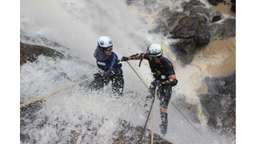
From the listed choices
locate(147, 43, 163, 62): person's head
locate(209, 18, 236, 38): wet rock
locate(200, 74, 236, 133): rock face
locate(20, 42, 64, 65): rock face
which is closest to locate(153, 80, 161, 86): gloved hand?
locate(147, 43, 163, 62): person's head

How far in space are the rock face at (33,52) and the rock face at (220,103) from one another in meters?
0.86

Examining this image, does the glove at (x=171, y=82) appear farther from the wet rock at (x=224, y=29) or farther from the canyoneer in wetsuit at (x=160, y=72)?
the wet rock at (x=224, y=29)

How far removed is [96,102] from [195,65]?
0.61 meters

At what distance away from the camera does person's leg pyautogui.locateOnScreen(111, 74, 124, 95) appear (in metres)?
3.21

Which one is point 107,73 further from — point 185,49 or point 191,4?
point 191,4

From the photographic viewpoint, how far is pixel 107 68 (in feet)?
10.6

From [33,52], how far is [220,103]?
1085 mm

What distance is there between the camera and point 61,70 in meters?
3.17

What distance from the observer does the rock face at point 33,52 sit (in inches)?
123

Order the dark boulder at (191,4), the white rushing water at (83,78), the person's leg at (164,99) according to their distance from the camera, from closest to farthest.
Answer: the white rushing water at (83,78) < the person's leg at (164,99) < the dark boulder at (191,4)

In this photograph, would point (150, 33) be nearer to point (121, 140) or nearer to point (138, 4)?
point (138, 4)

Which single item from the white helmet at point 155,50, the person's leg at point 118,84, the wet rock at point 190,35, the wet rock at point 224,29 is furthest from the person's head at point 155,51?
the wet rock at point 224,29

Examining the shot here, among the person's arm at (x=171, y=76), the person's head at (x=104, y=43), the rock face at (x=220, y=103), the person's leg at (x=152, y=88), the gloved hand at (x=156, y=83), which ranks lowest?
the rock face at (x=220, y=103)
